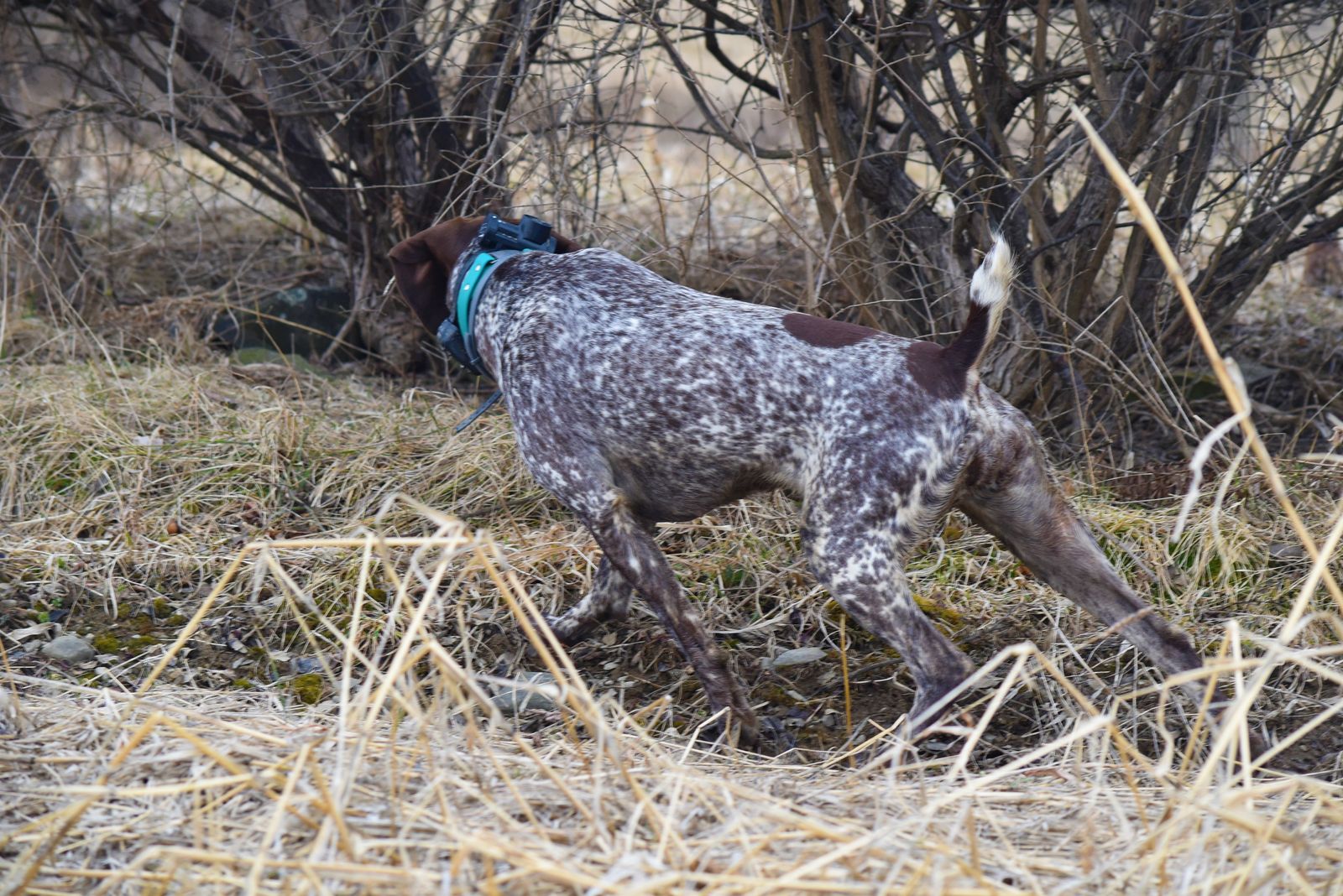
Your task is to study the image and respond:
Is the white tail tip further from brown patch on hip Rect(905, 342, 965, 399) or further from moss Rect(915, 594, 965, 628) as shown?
moss Rect(915, 594, 965, 628)

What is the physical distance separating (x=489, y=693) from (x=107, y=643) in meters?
1.15

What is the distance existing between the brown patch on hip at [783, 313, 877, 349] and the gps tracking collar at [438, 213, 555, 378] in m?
0.89

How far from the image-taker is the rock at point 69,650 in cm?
366

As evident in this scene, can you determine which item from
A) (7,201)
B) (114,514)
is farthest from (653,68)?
(7,201)

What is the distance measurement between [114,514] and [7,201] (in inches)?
95.6

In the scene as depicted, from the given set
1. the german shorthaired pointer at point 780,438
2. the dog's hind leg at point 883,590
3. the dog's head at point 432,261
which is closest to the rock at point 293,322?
the dog's head at point 432,261

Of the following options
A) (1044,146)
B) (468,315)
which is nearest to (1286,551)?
(1044,146)

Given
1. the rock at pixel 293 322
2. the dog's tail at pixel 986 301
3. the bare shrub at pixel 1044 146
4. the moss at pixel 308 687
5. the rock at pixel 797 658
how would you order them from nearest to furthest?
1. the dog's tail at pixel 986 301
2. the moss at pixel 308 687
3. the rock at pixel 797 658
4. the bare shrub at pixel 1044 146
5. the rock at pixel 293 322

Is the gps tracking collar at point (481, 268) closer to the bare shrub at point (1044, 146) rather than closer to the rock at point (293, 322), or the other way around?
the bare shrub at point (1044, 146)

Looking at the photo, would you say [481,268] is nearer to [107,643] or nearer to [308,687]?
[308,687]

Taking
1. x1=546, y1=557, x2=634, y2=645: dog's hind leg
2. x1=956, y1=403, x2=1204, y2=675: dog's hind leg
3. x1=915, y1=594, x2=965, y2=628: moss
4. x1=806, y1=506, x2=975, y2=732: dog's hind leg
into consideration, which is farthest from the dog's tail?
x1=546, y1=557, x2=634, y2=645: dog's hind leg

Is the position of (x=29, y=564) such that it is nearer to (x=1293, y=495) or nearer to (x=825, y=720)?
(x=825, y=720)

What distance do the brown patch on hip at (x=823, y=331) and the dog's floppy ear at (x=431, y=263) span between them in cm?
111

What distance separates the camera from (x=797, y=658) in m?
3.77
